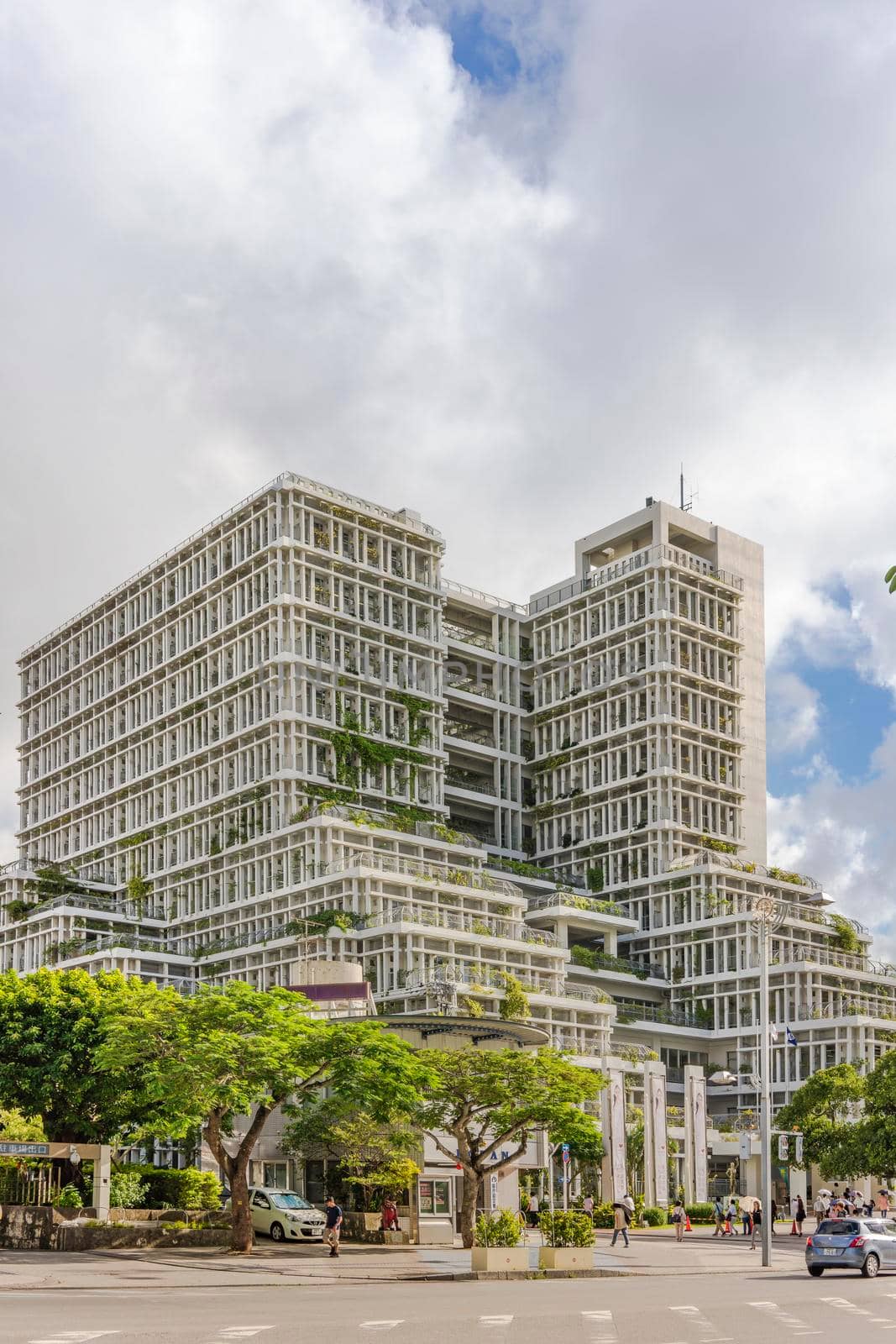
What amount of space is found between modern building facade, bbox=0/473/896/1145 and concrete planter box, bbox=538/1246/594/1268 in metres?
53.5

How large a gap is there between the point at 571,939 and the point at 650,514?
3766cm

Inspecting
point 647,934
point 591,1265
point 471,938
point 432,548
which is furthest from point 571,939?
point 591,1265

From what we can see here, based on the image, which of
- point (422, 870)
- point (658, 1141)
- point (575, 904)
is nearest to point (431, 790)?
point (575, 904)

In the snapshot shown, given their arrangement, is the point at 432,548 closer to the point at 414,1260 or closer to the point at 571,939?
the point at 571,939

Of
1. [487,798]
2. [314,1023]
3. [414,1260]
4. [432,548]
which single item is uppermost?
[432,548]

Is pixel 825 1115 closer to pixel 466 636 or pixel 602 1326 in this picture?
pixel 602 1326

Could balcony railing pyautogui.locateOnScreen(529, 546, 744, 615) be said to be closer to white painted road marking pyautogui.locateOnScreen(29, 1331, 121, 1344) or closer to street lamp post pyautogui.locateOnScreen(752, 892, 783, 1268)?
street lamp post pyautogui.locateOnScreen(752, 892, 783, 1268)

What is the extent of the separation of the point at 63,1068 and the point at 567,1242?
22887 mm

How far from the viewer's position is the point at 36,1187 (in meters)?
54.4

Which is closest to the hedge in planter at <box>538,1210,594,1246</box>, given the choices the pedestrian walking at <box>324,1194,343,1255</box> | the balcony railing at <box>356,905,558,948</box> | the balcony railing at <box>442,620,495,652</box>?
the pedestrian walking at <box>324,1194,343,1255</box>

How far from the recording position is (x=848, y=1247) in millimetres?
45188

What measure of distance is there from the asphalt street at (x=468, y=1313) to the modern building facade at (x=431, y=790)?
2417 inches

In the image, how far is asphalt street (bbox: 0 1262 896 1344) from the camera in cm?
2572

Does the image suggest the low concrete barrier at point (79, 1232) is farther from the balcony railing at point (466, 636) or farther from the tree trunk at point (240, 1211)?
the balcony railing at point (466, 636)
